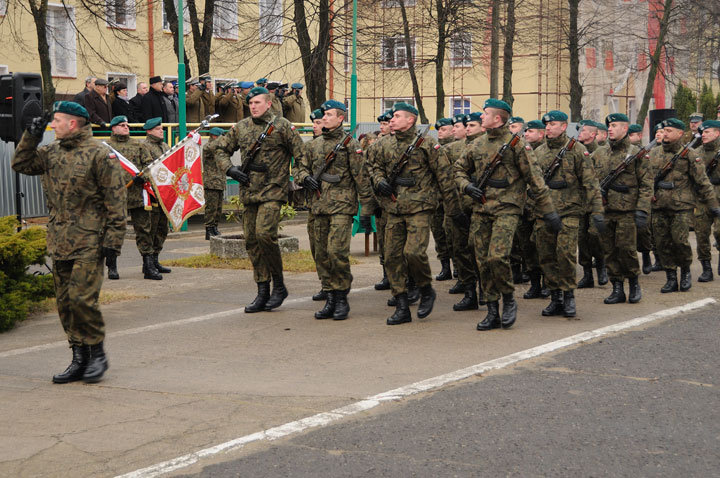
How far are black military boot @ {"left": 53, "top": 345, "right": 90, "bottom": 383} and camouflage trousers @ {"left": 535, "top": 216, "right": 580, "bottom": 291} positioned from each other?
482cm

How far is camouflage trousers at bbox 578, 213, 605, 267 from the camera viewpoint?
1162 cm

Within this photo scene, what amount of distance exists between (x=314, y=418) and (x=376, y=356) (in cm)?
196

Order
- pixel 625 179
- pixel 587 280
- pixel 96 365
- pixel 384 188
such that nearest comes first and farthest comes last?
pixel 96 365 < pixel 384 188 < pixel 625 179 < pixel 587 280

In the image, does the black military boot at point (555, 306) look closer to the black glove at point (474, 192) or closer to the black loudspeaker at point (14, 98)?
the black glove at point (474, 192)

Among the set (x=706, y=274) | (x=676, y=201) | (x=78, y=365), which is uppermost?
(x=676, y=201)

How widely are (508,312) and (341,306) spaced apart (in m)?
1.72

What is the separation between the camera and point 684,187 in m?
12.1

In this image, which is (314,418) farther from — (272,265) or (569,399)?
(272,265)

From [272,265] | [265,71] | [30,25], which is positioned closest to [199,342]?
[272,265]

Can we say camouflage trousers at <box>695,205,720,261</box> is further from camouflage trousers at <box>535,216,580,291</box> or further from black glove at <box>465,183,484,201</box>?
black glove at <box>465,183,484,201</box>

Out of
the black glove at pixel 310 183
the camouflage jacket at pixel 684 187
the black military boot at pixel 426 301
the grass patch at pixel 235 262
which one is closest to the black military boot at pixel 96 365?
the black glove at pixel 310 183

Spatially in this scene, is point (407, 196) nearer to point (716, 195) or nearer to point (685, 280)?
point (685, 280)

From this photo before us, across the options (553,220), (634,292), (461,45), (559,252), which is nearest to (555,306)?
(559,252)

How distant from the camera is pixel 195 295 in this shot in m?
11.8
